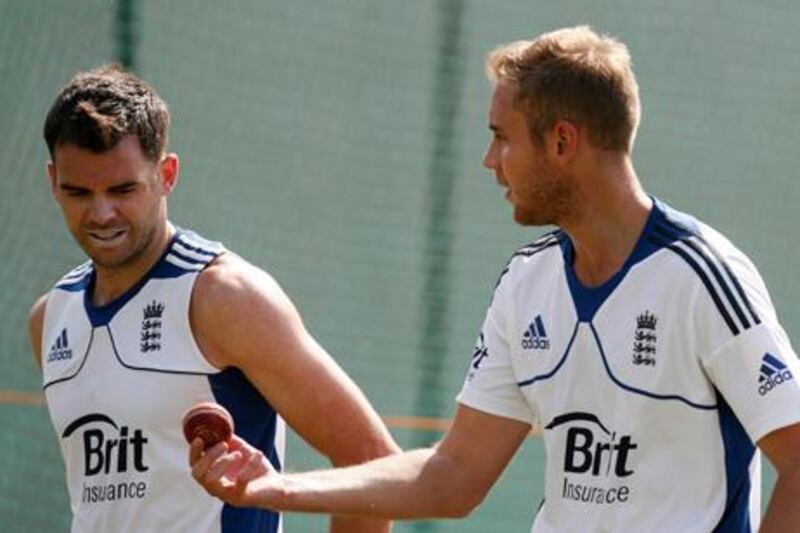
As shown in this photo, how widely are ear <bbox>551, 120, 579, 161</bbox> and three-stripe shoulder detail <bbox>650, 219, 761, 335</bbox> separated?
0.71 ft

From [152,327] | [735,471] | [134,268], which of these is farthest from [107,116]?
[735,471]

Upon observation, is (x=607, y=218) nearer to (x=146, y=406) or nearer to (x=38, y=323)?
(x=146, y=406)

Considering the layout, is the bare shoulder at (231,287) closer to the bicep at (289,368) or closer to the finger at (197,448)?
the bicep at (289,368)

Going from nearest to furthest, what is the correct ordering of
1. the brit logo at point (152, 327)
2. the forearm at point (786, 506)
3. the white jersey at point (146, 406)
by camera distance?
the forearm at point (786, 506) → the white jersey at point (146, 406) → the brit logo at point (152, 327)

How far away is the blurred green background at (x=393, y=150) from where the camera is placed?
22.2 ft

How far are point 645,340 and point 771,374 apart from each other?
0.85 ft

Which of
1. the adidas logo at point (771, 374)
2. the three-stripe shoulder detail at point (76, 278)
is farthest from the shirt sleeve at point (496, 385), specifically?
the three-stripe shoulder detail at point (76, 278)

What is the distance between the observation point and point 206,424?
11.7 ft

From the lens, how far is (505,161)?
390 cm

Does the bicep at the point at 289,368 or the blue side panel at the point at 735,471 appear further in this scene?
the bicep at the point at 289,368

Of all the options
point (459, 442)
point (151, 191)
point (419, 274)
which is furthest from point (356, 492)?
point (419, 274)

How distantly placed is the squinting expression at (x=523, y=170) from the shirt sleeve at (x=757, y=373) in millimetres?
411

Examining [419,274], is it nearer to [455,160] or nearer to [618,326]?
[455,160]

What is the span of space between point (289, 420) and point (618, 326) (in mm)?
782
